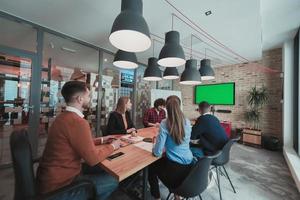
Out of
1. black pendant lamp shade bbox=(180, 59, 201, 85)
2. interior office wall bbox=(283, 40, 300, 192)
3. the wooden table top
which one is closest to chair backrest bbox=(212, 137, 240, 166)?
the wooden table top

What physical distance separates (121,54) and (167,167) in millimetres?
1771

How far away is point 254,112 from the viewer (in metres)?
4.54

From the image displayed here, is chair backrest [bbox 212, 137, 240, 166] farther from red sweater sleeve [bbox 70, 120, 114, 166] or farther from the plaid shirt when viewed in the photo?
the plaid shirt

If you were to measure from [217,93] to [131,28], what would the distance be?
5188 mm

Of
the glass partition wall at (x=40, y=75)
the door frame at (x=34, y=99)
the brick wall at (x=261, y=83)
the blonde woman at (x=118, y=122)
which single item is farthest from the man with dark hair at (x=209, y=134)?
the brick wall at (x=261, y=83)

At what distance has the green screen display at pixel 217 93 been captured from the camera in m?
5.30

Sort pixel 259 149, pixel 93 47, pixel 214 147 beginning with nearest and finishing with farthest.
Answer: pixel 214 147 → pixel 93 47 → pixel 259 149

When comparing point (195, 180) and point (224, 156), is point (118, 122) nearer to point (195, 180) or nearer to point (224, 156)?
point (195, 180)

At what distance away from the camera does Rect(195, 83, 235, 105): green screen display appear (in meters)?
→ 5.30

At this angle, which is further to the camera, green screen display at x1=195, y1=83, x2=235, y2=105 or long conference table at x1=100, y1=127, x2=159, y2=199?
green screen display at x1=195, y1=83, x2=235, y2=105

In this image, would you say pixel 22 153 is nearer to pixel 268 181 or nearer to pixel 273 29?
pixel 268 181

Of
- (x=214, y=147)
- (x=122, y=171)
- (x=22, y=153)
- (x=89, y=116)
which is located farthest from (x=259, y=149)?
(x=22, y=153)

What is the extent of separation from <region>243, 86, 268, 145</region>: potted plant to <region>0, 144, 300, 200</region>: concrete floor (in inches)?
37.3

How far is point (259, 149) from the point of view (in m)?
4.17
